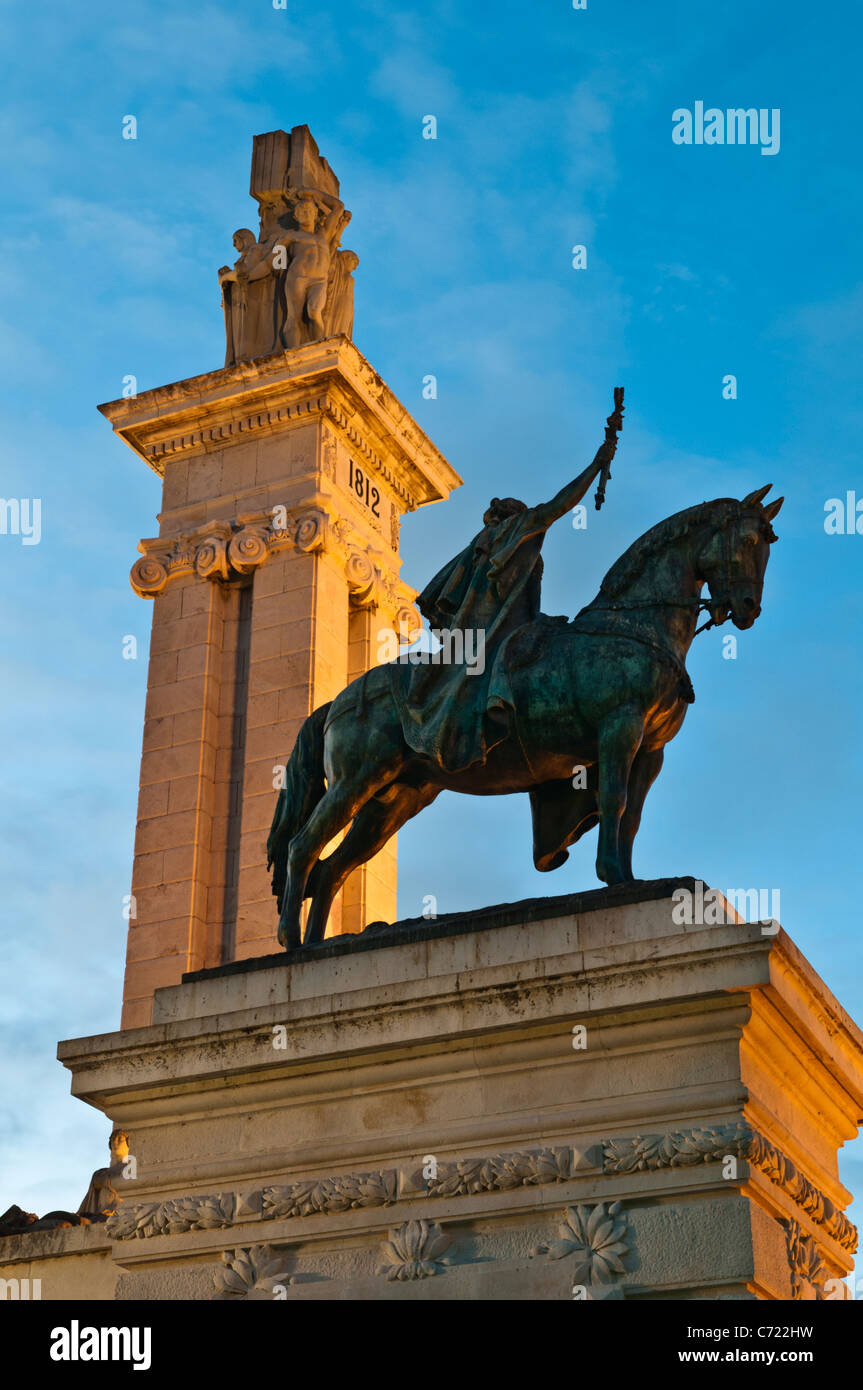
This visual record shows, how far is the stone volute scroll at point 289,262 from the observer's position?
25953 mm

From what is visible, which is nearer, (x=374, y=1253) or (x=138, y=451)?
(x=374, y=1253)

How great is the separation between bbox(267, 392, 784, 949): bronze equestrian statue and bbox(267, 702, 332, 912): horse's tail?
0.23 metres

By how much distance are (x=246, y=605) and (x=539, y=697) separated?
12663 millimetres

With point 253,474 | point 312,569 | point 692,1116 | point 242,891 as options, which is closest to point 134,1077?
point 692,1116

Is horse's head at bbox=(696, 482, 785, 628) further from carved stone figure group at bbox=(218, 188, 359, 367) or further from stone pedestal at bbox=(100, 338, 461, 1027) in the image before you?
carved stone figure group at bbox=(218, 188, 359, 367)

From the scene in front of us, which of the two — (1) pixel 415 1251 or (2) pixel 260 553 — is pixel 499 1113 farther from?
(2) pixel 260 553

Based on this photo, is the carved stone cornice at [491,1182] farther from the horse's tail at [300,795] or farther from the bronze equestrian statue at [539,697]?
the horse's tail at [300,795]

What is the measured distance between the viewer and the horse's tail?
44.3 feet

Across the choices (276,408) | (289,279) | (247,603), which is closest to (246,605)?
(247,603)
